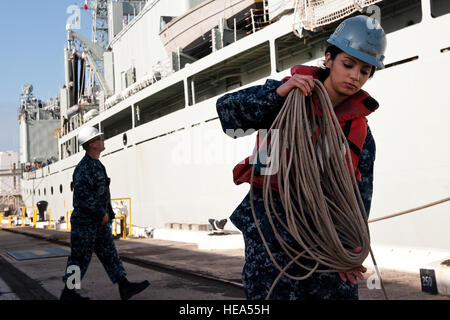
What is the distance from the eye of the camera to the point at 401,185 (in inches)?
265

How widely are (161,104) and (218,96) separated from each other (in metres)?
5.24

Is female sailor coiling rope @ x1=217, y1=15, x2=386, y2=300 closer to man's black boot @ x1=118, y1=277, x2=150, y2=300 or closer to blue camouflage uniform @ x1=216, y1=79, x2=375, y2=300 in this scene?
blue camouflage uniform @ x1=216, y1=79, x2=375, y2=300

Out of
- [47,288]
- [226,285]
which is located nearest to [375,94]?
[226,285]

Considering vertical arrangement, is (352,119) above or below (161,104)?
below

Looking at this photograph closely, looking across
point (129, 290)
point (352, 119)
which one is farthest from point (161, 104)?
point (352, 119)

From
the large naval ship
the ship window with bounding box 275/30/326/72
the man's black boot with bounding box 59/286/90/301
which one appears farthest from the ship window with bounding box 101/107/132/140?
the man's black boot with bounding box 59/286/90/301

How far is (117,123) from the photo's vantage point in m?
21.2

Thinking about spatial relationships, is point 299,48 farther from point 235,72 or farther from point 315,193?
point 315,193

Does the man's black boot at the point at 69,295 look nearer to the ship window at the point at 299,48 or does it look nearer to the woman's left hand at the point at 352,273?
the woman's left hand at the point at 352,273

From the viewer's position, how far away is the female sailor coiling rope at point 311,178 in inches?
59.4

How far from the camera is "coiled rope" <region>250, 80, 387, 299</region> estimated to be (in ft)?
4.91

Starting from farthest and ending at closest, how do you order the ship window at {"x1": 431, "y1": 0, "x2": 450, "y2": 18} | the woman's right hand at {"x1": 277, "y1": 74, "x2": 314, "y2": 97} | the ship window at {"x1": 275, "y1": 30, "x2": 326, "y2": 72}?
1. the ship window at {"x1": 275, "y1": 30, "x2": 326, "y2": 72}
2. the ship window at {"x1": 431, "y1": 0, "x2": 450, "y2": 18}
3. the woman's right hand at {"x1": 277, "y1": 74, "x2": 314, "y2": 97}

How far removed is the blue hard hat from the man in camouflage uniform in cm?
274

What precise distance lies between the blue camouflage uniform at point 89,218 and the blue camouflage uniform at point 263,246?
2.57 m
